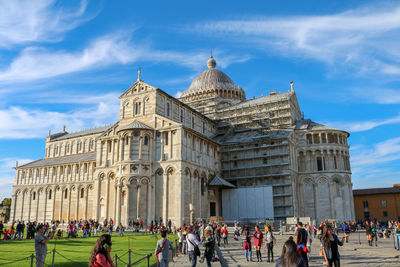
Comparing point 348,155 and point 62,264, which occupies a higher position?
point 348,155

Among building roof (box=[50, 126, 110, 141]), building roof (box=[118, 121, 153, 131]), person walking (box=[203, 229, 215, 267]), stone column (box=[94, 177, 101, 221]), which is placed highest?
building roof (box=[50, 126, 110, 141])

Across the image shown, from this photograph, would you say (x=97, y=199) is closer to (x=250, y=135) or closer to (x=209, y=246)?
(x=250, y=135)

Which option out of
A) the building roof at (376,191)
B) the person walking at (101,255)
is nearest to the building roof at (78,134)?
the building roof at (376,191)

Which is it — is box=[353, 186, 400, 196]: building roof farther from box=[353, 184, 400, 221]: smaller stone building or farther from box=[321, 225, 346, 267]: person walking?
box=[321, 225, 346, 267]: person walking

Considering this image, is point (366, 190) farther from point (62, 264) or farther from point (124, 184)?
point (62, 264)

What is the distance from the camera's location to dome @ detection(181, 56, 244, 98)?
6222cm

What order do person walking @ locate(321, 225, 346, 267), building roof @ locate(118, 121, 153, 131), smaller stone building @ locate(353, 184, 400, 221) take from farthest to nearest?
smaller stone building @ locate(353, 184, 400, 221) < building roof @ locate(118, 121, 153, 131) < person walking @ locate(321, 225, 346, 267)

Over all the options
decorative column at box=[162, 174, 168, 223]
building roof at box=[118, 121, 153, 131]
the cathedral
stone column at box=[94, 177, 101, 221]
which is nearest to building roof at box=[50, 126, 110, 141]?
the cathedral

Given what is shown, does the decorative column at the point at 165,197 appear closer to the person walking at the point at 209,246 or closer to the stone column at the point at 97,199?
the stone column at the point at 97,199

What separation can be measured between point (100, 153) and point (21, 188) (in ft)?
96.5

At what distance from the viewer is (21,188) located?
207 feet

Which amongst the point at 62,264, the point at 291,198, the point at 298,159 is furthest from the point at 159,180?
the point at 62,264

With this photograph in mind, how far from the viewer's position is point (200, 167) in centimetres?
4250

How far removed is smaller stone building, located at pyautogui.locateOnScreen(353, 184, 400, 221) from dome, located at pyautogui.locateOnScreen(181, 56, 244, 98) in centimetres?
3174
